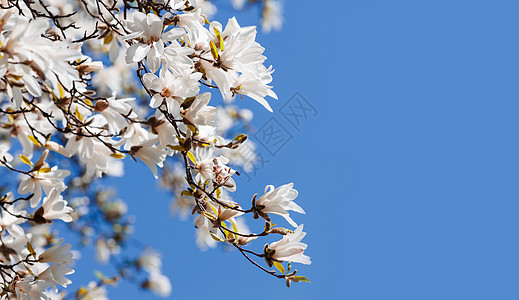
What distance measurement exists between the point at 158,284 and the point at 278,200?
2714mm

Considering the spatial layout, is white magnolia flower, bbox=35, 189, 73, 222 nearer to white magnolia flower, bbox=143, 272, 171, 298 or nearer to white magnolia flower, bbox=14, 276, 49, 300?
white magnolia flower, bbox=14, 276, 49, 300

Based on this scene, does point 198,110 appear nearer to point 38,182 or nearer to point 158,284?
point 38,182

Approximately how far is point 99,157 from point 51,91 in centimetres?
26

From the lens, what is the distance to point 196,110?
4.31 ft

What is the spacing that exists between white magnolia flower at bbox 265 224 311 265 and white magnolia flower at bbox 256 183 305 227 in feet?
0.21

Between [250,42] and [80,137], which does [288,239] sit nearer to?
[250,42]

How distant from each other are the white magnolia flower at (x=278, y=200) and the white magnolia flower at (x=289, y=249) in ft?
0.21

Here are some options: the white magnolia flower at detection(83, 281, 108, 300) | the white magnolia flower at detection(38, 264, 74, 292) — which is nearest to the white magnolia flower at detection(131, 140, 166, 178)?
the white magnolia flower at detection(38, 264, 74, 292)

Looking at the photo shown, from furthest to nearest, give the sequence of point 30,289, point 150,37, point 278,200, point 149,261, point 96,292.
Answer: point 149,261 → point 96,292 → point 30,289 → point 278,200 → point 150,37

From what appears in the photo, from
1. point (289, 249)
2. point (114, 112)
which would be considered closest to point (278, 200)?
point (289, 249)

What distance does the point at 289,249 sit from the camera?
1355 millimetres

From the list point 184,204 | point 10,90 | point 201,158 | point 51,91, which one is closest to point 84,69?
point 51,91

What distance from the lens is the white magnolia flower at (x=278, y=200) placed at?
1349 mm

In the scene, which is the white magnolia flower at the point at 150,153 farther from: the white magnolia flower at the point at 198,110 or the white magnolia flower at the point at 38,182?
the white magnolia flower at the point at 38,182
